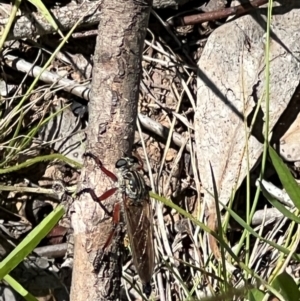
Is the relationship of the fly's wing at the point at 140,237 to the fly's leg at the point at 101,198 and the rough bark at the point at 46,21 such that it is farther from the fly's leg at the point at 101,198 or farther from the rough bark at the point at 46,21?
the rough bark at the point at 46,21

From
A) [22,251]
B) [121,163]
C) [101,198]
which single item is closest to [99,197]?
[101,198]

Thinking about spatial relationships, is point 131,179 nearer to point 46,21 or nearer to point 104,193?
point 104,193

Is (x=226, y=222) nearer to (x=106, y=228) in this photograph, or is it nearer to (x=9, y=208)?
(x=106, y=228)

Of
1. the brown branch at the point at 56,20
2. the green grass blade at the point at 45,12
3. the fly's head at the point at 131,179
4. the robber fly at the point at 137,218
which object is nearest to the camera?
the fly's head at the point at 131,179

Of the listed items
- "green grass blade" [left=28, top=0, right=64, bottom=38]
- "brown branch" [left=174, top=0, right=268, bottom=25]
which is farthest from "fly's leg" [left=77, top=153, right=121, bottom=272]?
"brown branch" [left=174, top=0, right=268, bottom=25]

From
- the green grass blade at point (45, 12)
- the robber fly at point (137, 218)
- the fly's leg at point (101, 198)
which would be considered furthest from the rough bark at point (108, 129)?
the green grass blade at point (45, 12)

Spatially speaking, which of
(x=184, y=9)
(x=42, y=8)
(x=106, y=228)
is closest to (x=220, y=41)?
(x=184, y=9)

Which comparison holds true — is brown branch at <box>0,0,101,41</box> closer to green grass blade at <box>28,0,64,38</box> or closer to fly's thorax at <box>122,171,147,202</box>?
green grass blade at <box>28,0,64,38</box>
